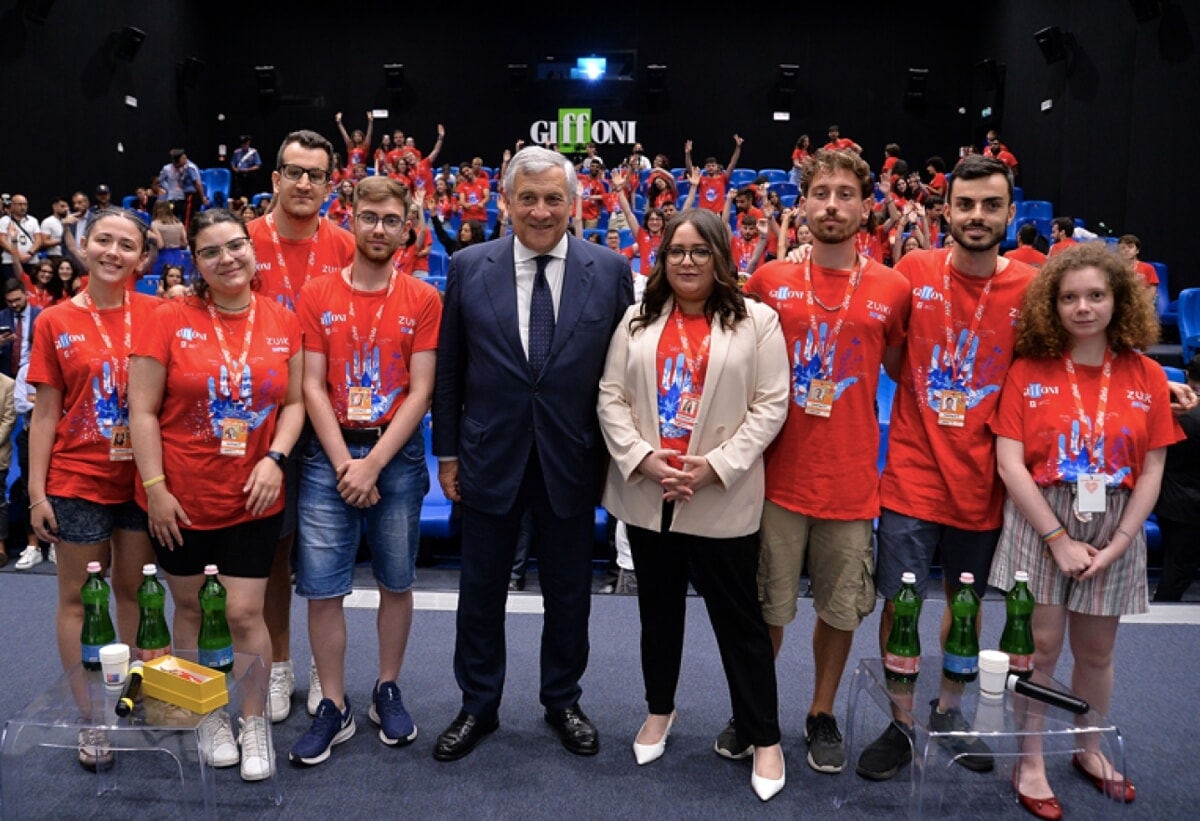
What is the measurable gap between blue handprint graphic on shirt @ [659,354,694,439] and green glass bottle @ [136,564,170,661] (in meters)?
1.37

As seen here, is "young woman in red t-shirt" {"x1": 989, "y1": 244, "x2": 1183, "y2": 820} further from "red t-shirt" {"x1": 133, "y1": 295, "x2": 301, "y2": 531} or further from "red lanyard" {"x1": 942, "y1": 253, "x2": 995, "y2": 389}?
"red t-shirt" {"x1": 133, "y1": 295, "x2": 301, "y2": 531}

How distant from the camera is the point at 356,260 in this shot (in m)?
2.63

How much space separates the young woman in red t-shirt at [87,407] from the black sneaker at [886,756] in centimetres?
209

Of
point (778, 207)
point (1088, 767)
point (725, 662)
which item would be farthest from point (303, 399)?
point (778, 207)

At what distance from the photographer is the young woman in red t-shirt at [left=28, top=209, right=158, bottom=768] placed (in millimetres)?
2510

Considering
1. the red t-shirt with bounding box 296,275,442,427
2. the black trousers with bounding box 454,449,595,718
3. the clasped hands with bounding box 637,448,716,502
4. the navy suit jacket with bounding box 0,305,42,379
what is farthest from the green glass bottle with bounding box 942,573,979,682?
the navy suit jacket with bounding box 0,305,42,379

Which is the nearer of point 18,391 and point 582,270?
point 582,270

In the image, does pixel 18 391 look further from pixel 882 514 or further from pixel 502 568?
pixel 882 514

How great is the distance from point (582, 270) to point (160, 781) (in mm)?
1873

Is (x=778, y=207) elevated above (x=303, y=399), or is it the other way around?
(x=778, y=207)

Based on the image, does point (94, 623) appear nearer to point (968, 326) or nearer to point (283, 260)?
point (283, 260)

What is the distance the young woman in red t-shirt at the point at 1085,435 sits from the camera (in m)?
2.38

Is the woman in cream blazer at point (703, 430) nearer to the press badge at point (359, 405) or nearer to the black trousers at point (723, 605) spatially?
the black trousers at point (723, 605)

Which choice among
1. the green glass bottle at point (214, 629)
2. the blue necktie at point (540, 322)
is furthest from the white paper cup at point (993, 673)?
the green glass bottle at point (214, 629)
